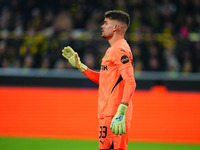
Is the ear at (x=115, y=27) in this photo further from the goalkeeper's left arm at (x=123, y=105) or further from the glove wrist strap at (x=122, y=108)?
the glove wrist strap at (x=122, y=108)

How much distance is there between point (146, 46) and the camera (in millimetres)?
10469

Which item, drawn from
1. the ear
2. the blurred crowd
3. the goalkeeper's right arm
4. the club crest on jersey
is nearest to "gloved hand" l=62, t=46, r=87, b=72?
the goalkeeper's right arm

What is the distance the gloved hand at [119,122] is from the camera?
3449mm

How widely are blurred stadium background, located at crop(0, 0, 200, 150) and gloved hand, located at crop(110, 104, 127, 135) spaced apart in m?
4.13

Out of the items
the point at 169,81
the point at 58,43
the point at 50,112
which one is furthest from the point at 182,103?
the point at 58,43

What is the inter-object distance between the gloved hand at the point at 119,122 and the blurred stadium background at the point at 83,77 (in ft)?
13.5

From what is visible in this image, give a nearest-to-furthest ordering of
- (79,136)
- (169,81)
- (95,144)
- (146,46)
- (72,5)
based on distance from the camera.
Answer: (95,144), (79,136), (169,81), (146,46), (72,5)

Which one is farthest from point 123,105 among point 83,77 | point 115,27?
point 83,77

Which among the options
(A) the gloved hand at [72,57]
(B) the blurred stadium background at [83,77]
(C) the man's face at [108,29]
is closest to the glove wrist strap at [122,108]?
(C) the man's face at [108,29]

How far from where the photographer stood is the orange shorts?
3680mm

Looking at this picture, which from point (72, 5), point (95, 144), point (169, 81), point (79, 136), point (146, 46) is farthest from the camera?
point (72, 5)

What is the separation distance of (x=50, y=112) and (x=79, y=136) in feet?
3.05

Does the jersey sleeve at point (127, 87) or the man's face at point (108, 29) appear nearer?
the jersey sleeve at point (127, 87)

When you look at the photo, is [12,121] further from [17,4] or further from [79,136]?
[17,4]
